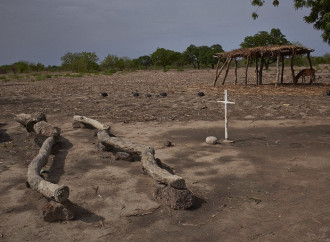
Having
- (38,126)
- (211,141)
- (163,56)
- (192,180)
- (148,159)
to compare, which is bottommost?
(192,180)

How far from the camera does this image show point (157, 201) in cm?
455

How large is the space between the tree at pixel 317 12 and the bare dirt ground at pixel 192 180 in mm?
6542

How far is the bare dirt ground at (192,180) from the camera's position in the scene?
384cm

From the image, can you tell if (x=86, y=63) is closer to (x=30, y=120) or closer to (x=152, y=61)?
(x=152, y=61)

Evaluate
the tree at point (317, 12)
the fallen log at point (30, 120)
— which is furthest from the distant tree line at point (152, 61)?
the fallen log at point (30, 120)

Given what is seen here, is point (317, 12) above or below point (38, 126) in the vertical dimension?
above

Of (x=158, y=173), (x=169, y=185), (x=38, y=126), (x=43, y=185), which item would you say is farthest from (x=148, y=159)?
(x=38, y=126)

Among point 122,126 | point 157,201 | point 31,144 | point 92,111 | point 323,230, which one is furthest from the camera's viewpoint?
point 92,111

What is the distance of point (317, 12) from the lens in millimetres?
17594

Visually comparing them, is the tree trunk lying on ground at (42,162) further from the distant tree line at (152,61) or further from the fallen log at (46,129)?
the distant tree line at (152,61)

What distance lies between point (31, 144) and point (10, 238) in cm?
403

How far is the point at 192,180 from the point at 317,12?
51.9 feet

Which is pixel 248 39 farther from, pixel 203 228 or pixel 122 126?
pixel 203 228

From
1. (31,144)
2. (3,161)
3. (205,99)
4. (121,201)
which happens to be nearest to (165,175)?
(121,201)
